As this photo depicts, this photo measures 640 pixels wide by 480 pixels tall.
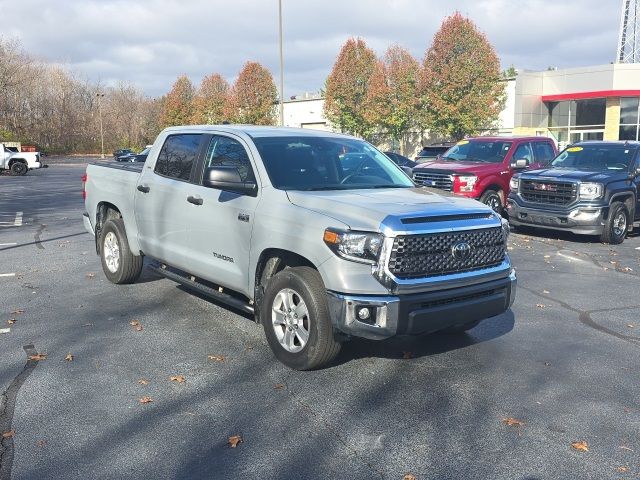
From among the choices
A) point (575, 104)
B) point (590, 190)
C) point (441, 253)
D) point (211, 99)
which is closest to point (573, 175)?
point (590, 190)

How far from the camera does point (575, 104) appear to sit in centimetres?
4203

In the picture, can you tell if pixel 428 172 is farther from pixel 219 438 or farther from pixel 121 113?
pixel 121 113

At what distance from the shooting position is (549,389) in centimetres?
491

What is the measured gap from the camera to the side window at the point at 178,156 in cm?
662

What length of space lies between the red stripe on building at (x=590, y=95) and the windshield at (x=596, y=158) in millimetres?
28561

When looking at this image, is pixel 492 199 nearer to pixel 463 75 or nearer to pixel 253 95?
pixel 463 75

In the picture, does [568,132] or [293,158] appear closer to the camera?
[293,158]

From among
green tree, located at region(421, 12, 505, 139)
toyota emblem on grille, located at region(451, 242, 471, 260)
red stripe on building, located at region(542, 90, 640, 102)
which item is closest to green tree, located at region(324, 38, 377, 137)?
green tree, located at region(421, 12, 505, 139)

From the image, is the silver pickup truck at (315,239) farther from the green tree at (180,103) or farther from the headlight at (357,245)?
the green tree at (180,103)


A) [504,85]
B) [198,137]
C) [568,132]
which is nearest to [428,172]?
[198,137]

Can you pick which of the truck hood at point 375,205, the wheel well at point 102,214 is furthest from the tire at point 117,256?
the truck hood at point 375,205

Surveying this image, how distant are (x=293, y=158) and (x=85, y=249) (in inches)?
242

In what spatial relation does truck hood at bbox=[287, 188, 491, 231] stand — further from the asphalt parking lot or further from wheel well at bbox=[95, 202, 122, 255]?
wheel well at bbox=[95, 202, 122, 255]

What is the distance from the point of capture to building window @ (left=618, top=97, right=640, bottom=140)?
39406mm
